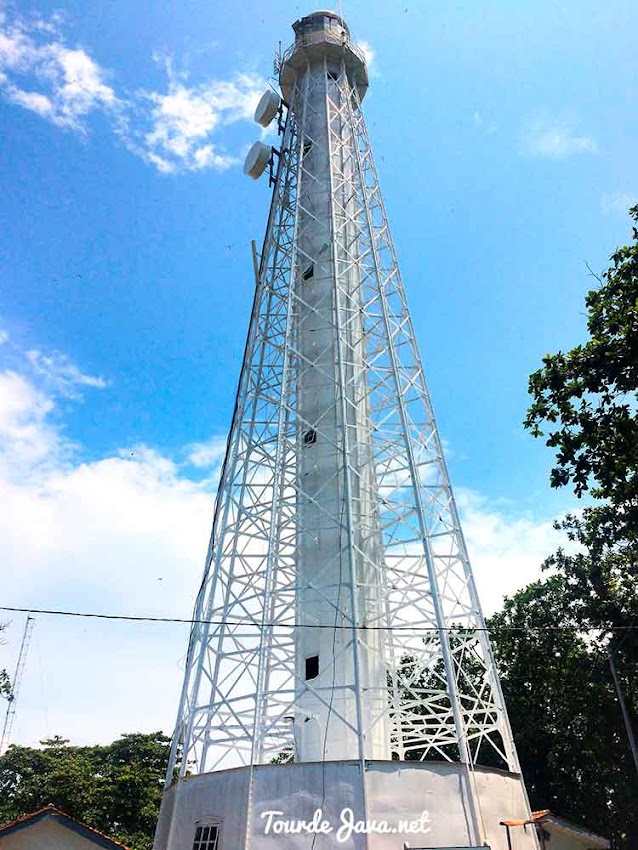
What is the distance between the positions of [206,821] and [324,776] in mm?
2839

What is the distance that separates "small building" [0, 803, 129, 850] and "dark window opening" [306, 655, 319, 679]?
5.81 metres

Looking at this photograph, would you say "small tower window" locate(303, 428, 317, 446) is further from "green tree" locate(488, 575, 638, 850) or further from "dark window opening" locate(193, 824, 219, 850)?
"green tree" locate(488, 575, 638, 850)

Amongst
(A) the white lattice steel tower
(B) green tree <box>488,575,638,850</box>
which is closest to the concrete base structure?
(A) the white lattice steel tower

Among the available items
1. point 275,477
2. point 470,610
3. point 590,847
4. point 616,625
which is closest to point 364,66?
point 275,477

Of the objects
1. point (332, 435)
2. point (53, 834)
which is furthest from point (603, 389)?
point (53, 834)

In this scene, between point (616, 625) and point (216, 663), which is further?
point (616, 625)

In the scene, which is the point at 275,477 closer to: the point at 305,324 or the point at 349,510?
the point at 349,510

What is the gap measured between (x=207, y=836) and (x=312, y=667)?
15.2 feet

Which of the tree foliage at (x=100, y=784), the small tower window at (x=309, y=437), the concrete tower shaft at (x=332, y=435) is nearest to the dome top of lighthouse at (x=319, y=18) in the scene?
the concrete tower shaft at (x=332, y=435)

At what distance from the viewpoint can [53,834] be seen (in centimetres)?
1596

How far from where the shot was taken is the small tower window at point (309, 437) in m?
20.4

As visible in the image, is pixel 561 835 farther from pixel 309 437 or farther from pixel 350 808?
pixel 309 437

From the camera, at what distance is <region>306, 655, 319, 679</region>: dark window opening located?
1719cm

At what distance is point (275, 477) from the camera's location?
719 inches
